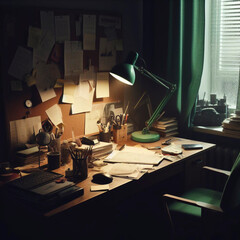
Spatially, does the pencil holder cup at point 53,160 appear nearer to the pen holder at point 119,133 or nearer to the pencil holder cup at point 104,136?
the pencil holder cup at point 104,136

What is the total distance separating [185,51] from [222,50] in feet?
0.99

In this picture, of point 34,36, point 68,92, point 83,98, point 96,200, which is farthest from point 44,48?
point 96,200

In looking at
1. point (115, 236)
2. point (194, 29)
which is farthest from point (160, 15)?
point (115, 236)

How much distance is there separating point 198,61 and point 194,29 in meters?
0.24

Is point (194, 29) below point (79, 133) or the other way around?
the other way around

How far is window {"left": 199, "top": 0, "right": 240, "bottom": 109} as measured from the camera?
8.57 ft

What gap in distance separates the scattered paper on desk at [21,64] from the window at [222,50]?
4.69 feet

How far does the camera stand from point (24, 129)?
2133mm

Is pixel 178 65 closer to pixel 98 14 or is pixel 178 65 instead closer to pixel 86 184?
pixel 98 14

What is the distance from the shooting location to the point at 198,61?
2629 mm

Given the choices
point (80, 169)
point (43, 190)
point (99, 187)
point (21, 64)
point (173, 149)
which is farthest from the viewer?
point (173, 149)

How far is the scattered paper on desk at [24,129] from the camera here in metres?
2.08

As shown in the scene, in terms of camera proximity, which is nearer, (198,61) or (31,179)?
(31,179)

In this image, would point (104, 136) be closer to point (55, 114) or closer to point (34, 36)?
point (55, 114)
